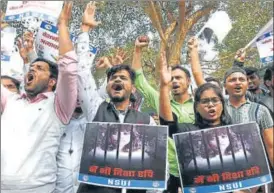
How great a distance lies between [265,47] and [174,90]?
69 cm

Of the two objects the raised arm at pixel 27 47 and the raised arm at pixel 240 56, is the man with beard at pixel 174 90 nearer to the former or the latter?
the raised arm at pixel 240 56

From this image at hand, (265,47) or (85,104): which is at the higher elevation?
(265,47)

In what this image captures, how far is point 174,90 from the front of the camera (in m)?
2.80

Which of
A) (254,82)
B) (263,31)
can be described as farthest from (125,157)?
(263,31)

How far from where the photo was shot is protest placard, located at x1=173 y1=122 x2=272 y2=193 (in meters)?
2.68

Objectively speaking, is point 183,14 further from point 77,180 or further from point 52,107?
point 77,180

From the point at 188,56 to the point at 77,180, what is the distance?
1118 mm

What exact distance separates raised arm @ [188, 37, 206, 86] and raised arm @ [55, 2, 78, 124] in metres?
0.78

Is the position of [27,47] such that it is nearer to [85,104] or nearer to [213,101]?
[85,104]

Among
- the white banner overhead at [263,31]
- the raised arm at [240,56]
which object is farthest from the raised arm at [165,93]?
the white banner overhead at [263,31]

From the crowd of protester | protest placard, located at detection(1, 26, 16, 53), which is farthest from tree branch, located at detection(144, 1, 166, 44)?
protest placard, located at detection(1, 26, 16, 53)

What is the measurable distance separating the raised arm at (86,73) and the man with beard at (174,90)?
298 millimetres

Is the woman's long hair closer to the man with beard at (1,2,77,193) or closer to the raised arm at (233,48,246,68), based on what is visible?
the raised arm at (233,48,246,68)

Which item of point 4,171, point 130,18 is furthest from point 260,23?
point 4,171
